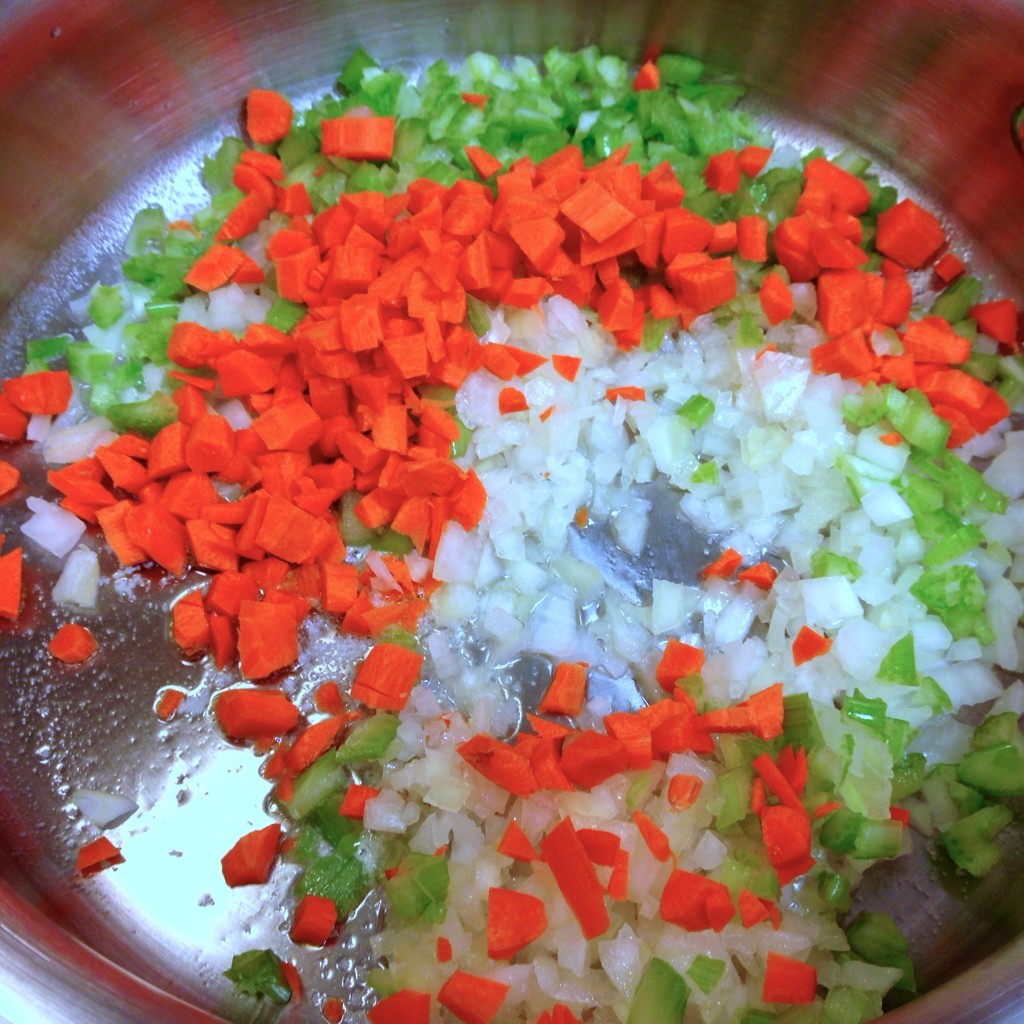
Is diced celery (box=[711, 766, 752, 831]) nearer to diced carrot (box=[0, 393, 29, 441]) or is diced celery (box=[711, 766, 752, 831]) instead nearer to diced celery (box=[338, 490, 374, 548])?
diced celery (box=[338, 490, 374, 548])

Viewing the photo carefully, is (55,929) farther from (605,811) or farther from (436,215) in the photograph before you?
(436,215)

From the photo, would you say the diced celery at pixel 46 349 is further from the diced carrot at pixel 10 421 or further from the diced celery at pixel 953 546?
the diced celery at pixel 953 546

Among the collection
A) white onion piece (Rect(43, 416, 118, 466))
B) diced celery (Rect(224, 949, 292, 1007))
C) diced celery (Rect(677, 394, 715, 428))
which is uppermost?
diced celery (Rect(677, 394, 715, 428))

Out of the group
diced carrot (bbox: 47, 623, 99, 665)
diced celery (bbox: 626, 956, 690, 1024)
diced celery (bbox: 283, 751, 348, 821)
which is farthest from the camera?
diced carrot (bbox: 47, 623, 99, 665)

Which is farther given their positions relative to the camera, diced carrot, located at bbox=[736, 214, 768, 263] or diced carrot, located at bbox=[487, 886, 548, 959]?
diced carrot, located at bbox=[736, 214, 768, 263]

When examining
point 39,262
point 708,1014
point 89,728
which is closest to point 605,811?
point 708,1014

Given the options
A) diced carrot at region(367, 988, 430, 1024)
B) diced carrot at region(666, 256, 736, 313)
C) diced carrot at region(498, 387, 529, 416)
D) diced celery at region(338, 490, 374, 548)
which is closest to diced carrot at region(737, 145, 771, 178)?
diced carrot at region(666, 256, 736, 313)
